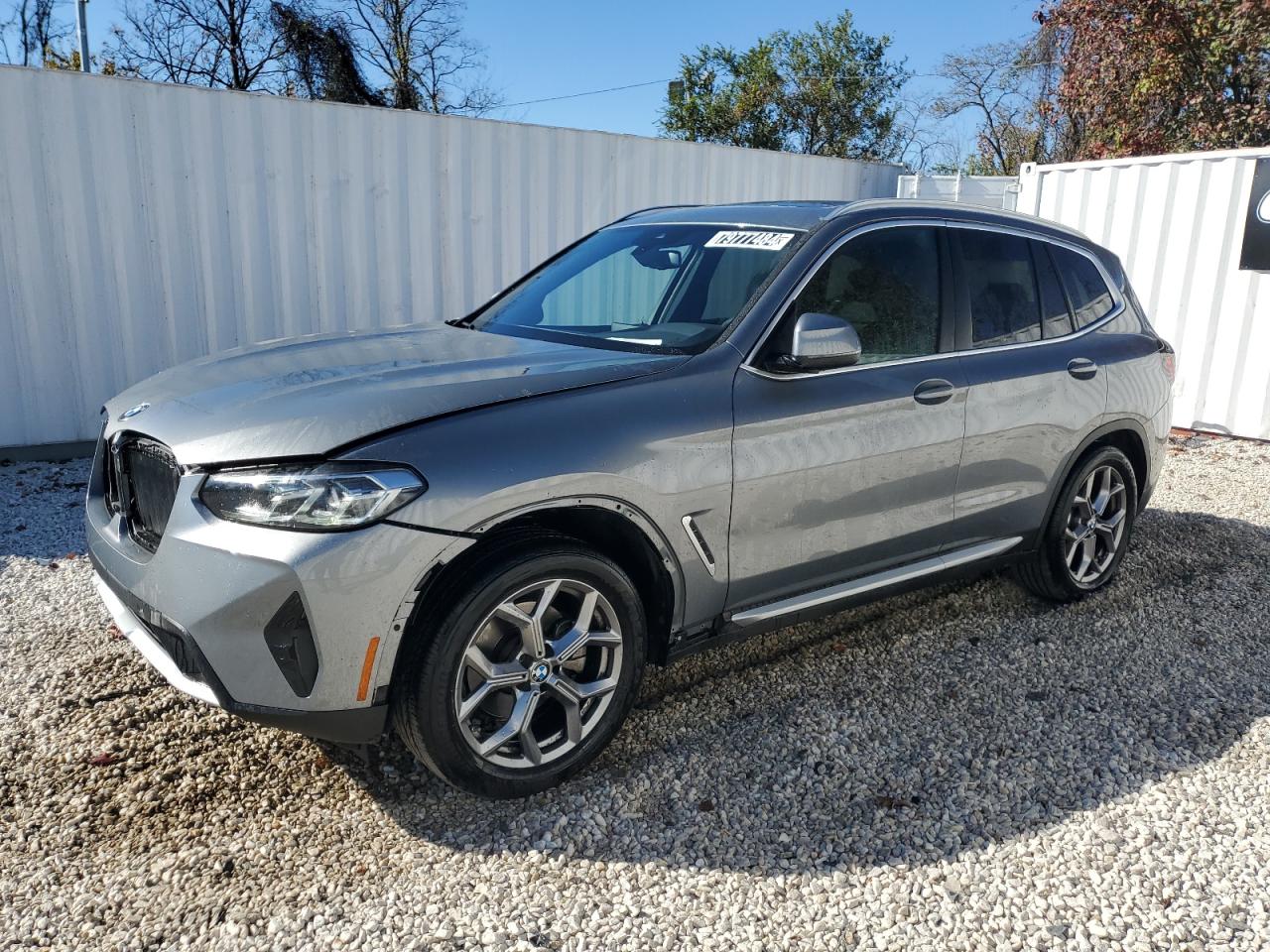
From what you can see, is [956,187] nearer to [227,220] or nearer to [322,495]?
[227,220]

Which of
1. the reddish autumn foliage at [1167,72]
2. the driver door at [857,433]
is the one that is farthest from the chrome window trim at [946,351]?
the reddish autumn foliage at [1167,72]

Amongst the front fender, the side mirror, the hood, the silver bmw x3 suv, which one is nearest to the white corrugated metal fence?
the silver bmw x3 suv

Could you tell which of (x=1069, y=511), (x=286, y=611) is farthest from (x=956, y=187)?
(x=286, y=611)

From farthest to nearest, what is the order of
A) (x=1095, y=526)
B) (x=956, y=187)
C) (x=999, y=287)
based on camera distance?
(x=956, y=187) < (x=1095, y=526) < (x=999, y=287)

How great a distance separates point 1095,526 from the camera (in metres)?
4.76

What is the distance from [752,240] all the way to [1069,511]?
2045 millimetres

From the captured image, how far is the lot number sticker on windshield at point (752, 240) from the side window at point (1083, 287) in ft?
5.37

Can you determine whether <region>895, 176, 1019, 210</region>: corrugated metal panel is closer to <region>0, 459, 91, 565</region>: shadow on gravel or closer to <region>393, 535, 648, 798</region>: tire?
<region>0, 459, 91, 565</region>: shadow on gravel

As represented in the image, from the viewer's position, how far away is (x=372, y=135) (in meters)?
8.05

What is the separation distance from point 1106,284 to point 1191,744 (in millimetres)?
2292

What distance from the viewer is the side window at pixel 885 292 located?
359 cm

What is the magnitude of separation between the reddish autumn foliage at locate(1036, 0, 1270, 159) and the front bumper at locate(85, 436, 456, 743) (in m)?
14.6

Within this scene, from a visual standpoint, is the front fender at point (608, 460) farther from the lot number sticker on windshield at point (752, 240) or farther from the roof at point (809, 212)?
the roof at point (809, 212)

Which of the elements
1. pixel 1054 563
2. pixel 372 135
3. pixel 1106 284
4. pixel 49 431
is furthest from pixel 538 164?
pixel 1054 563
